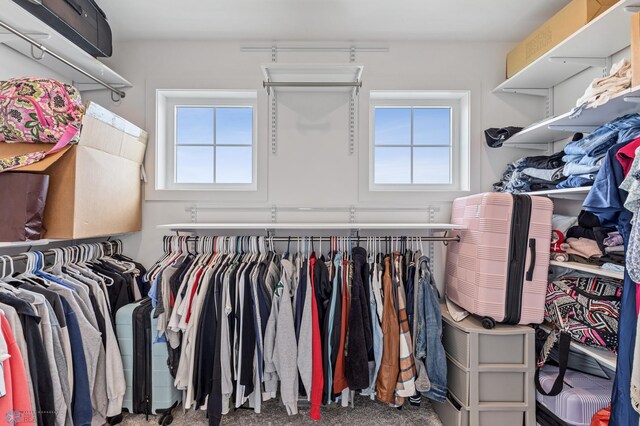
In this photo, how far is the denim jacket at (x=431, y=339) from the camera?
1.63 meters

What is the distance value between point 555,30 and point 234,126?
2.03 metres

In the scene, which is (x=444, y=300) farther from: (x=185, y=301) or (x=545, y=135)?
(x=185, y=301)

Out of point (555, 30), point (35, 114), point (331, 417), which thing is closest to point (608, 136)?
point (555, 30)

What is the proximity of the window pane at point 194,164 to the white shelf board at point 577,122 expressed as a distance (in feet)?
6.81

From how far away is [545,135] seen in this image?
6.23 feet

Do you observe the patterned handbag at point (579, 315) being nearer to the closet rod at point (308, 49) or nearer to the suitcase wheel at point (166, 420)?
the closet rod at point (308, 49)

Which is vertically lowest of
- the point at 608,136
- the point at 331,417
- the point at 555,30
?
the point at 331,417

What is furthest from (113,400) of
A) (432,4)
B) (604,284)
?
(432,4)

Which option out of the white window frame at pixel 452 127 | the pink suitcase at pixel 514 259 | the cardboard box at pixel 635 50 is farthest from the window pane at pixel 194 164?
the cardboard box at pixel 635 50

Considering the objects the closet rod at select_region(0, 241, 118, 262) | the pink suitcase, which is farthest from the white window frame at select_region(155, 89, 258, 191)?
the pink suitcase

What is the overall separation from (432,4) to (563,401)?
7.10 ft

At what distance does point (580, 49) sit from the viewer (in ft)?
5.22

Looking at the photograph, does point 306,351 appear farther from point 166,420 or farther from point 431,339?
point 166,420

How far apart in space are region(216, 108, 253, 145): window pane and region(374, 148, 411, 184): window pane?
97 centimetres
